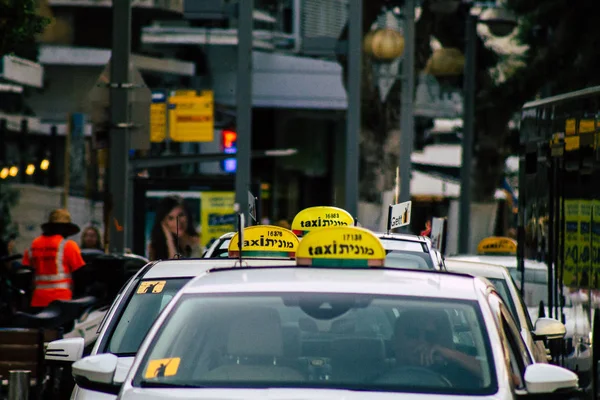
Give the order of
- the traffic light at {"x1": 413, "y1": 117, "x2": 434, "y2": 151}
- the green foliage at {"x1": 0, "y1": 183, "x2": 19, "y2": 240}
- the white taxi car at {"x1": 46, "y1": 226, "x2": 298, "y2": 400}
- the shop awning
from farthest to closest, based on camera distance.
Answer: the traffic light at {"x1": 413, "y1": 117, "x2": 434, "y2": 151} → the shop awning → the green foliage at {"x1": 0, "y1": 183, "x2": 19, "y2": 240} → the white taxi car at {"x1": 46, "y1": 226, "x2": 298, "y2": 400}

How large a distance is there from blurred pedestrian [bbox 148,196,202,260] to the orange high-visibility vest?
4224 mm

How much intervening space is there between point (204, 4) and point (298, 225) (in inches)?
359

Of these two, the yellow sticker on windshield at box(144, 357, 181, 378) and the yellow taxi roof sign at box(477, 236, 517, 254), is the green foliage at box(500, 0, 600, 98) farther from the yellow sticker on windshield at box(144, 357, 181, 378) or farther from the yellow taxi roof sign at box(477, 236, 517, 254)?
the yellow sticker on windshield at box(144, 357, 181, 378)

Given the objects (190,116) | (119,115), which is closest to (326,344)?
(119,115)

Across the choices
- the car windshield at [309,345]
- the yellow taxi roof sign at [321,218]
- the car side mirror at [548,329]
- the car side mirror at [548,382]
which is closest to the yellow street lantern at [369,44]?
the yellow taxi roof sign at [321,218]

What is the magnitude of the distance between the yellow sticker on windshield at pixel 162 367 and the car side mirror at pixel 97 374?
0.18 m

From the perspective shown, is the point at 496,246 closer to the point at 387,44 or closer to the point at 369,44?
the point at 387,44

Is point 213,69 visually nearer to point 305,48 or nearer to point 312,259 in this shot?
point 305,48

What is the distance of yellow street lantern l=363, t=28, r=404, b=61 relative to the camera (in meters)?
27.8

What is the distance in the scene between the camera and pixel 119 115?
17828 mm

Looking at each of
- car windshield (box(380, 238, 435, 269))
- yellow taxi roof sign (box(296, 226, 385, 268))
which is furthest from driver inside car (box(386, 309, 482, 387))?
car windshield (box(380, 238, 435, 269))

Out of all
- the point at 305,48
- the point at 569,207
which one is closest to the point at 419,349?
the point at 569,207

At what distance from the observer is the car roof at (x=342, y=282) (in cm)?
644

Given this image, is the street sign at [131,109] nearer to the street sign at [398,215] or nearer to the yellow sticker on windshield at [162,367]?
the street sign at [398,215]
